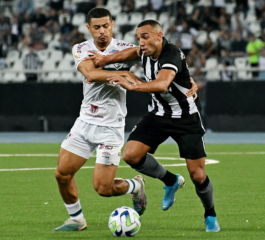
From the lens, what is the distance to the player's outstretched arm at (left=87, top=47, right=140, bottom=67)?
6723 millimetres

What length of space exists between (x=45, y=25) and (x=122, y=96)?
17.1m

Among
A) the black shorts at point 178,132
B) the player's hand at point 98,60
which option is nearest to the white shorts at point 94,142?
the black shorts at point 178,132

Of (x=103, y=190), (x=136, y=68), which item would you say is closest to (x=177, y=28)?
(x=136, y=68)

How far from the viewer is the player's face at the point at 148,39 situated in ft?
20.8

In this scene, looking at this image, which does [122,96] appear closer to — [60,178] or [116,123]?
[116,123]

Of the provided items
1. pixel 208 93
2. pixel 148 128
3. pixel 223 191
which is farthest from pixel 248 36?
pixel 148 128

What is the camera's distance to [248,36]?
20.5m

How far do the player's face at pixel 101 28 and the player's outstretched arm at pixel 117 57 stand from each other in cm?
17

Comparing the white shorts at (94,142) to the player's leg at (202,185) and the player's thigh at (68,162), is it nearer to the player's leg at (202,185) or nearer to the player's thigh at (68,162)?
the player's thigh at (68,162)

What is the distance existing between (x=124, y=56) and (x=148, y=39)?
1.62 ft

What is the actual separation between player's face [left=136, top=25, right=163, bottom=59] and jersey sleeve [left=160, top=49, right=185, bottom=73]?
0.13 meters

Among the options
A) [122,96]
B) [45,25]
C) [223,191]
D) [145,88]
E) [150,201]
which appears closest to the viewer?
[145,88]

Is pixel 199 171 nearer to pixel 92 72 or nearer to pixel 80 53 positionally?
pixel 92 72

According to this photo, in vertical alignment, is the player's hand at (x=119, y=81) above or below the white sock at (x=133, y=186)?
above
